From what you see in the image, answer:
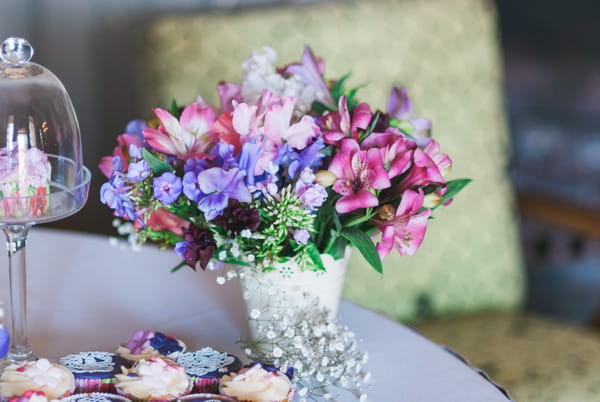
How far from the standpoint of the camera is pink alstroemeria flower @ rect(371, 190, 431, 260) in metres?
0.74

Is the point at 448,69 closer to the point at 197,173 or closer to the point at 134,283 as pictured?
the point at 134,283

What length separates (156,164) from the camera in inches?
29.3

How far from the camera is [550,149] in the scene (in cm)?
281

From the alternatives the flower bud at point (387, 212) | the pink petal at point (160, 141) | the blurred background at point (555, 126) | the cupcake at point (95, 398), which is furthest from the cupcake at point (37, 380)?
the blurred background at point (555, 126)

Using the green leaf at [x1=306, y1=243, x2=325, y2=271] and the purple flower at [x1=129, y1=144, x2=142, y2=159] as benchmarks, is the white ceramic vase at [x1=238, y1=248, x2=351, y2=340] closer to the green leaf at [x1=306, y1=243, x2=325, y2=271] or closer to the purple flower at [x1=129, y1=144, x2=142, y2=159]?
the green leaf at [x1=306, y1=243, x2=325, y2=271]

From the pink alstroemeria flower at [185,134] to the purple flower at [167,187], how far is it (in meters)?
0.04

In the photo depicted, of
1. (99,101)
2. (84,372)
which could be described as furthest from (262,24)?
(84,372)

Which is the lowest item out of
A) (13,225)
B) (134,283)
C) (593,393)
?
(593,393)

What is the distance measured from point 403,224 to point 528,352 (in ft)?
2.60

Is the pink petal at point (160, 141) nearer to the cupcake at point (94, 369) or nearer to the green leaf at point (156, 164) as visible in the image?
the green leaf at point (156, 164)

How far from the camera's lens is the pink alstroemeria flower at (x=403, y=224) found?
735mm

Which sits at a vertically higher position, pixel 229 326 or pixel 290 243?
pixel 290 243

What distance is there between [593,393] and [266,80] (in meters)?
0.86

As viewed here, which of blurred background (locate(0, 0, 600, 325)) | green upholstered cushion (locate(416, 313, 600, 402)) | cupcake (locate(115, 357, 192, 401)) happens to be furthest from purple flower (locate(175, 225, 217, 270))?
blurred background (locate(0, 0, 600, 325))
